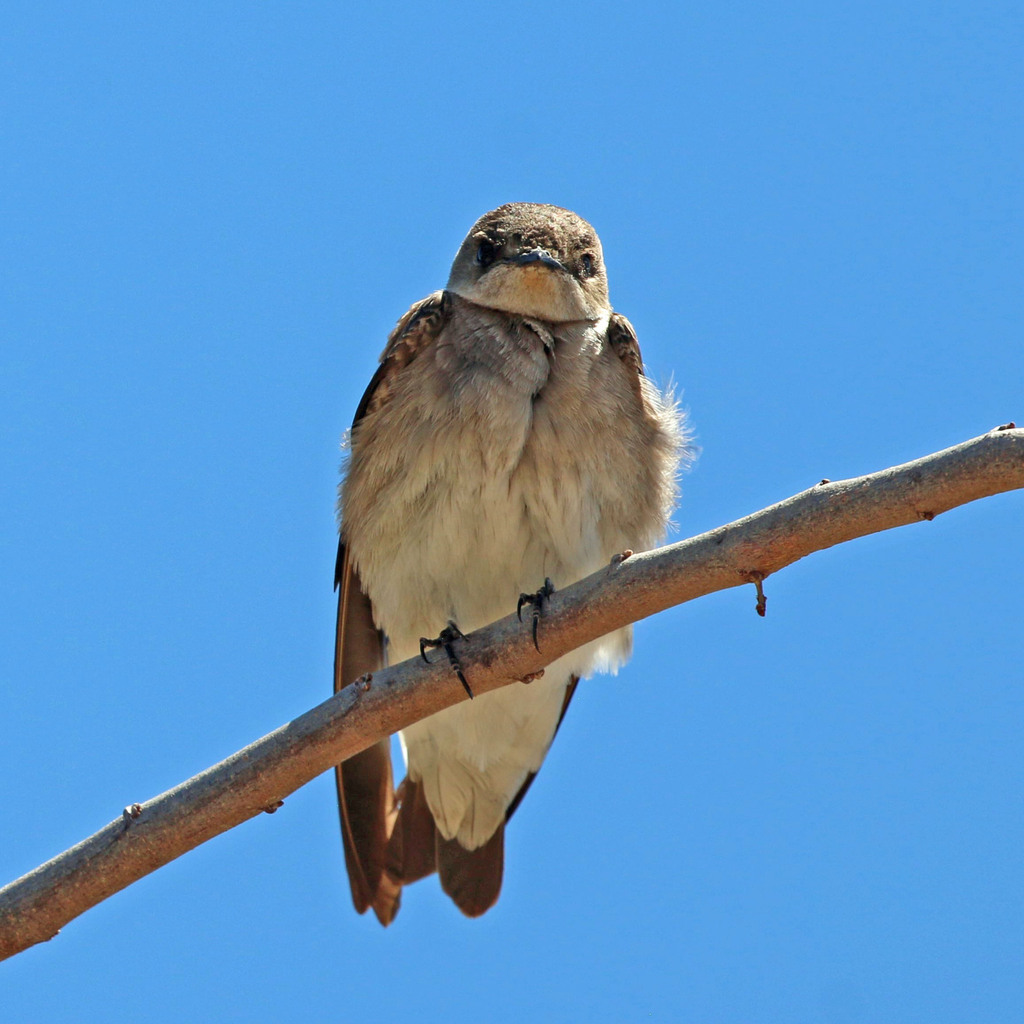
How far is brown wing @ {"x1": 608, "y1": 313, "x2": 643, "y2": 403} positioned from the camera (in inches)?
250

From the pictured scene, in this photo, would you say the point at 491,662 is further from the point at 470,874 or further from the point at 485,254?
the point at 485,254

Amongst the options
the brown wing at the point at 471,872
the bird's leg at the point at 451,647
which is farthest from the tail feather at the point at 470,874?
the bird's leg at the point at 451,647

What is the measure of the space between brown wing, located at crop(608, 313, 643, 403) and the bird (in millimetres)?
11

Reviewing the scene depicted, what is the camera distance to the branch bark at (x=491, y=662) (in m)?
3.65

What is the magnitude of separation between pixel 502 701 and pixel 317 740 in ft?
7.29

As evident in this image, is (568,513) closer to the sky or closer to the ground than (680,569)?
closer to the sky

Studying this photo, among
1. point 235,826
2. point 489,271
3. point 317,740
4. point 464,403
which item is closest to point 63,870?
point 235,826

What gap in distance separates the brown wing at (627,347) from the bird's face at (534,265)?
0.34ft

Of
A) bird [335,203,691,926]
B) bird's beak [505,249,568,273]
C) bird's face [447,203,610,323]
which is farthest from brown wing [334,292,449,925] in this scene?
bird's beak [505,249,568,273]

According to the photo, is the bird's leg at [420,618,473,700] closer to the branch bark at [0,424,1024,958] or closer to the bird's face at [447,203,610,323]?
the branch bark at [0,424,1024,958]

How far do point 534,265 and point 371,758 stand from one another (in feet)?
7.98

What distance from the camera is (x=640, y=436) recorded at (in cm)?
620

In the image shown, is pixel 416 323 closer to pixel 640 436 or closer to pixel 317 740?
pixel 640 436

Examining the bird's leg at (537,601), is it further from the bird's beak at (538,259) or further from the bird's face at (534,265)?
the bird's beak at (538,259)
